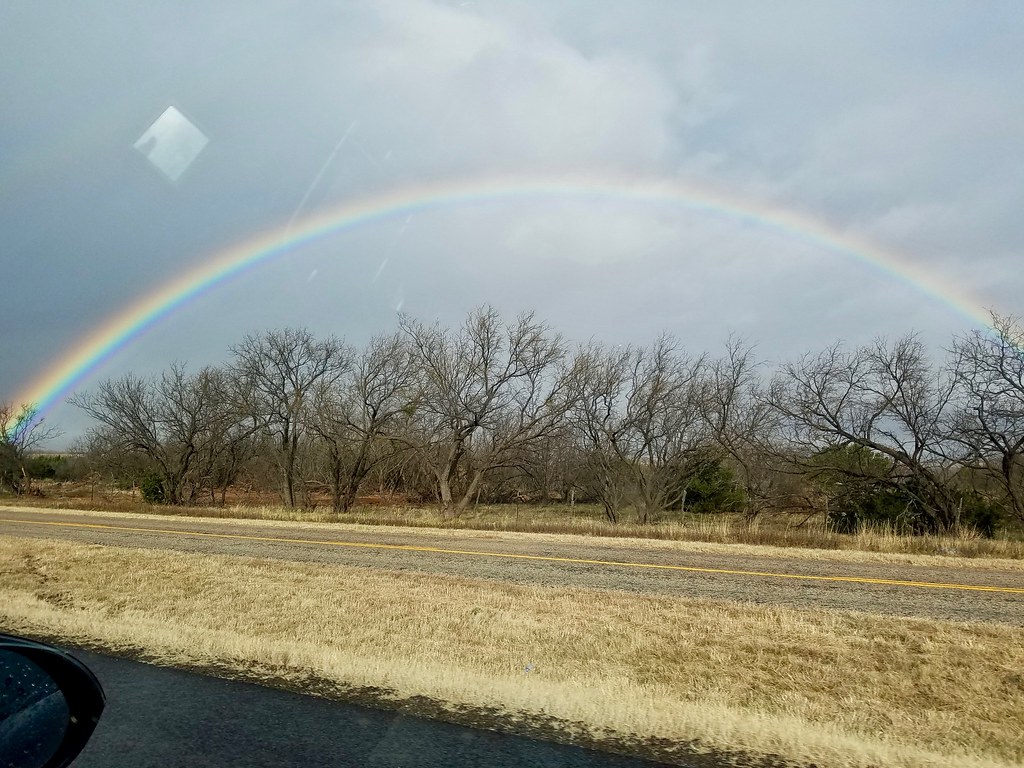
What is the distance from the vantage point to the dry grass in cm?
468

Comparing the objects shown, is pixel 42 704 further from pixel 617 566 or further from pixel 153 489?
pixel 153 489

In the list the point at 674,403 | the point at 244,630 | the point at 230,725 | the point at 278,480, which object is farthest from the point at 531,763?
the point at 278,480

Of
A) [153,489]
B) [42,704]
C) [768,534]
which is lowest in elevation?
[153,489]

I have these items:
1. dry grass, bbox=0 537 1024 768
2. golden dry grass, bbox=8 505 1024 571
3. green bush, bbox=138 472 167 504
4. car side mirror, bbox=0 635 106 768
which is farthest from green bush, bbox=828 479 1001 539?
green bush, bbox=138 472 167 504

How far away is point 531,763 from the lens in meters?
4.07

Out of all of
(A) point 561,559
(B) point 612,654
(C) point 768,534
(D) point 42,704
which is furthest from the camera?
(C) point 768,534

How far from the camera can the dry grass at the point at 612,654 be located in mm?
4680

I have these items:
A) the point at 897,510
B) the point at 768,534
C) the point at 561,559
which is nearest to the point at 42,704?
the point at 561,559

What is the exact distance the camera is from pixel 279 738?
174 inches

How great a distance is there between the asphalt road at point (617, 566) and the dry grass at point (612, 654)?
1.39m

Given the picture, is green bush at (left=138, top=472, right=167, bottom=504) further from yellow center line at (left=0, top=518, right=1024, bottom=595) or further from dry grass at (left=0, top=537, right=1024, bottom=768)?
dry grass at (left=0, top=537, right=1024, bottom=768)

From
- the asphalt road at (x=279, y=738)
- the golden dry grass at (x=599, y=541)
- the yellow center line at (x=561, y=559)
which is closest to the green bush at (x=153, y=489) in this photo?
the golden dry grass at (x=599, y=541)

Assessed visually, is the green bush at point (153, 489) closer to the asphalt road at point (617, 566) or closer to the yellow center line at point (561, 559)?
the yellow center line at point (561, 559)

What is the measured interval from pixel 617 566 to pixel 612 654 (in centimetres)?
660
